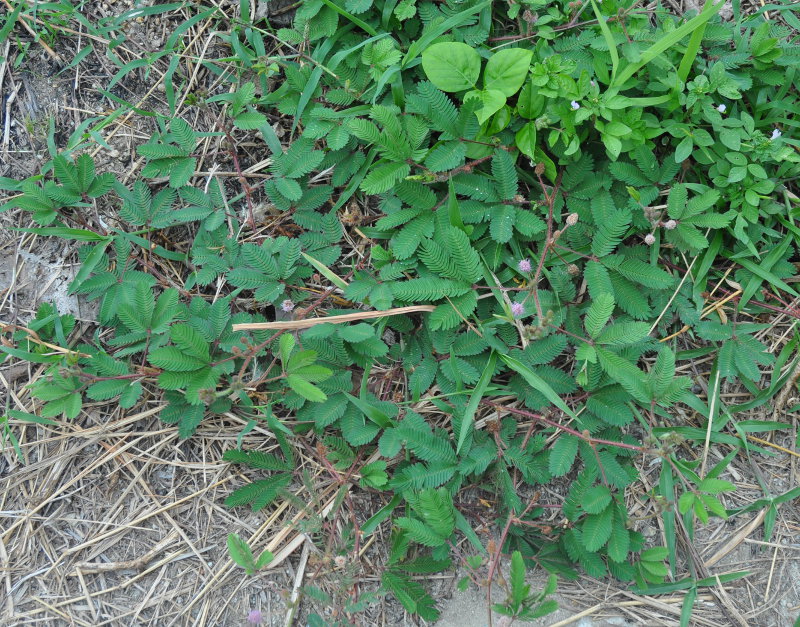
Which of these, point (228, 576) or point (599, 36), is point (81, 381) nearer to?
point (228, 576)

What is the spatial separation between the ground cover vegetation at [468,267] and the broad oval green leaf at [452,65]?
1cm

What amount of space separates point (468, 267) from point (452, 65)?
0.71m

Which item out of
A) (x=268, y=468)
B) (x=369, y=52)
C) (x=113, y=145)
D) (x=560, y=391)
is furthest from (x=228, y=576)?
(x=369, y=52)

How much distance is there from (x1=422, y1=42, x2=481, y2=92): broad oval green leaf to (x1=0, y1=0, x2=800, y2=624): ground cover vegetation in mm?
11

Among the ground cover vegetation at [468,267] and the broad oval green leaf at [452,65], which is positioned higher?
the broad oval green leaf at [452,65]

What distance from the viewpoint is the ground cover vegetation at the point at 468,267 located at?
2086 millimetres

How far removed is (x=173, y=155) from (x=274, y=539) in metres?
1.43

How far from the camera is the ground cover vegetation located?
6.84ft

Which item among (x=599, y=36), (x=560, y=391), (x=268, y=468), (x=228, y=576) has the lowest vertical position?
(x=228, y=576)

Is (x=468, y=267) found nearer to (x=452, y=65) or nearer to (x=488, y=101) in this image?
(x=488, y=101)

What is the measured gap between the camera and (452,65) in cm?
216

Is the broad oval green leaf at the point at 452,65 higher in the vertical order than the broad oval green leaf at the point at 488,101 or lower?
higher

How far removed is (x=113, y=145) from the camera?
7.95ft

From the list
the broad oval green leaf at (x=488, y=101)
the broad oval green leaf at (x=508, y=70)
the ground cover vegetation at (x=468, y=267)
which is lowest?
the ground cover vegetation at (x=468, y=267)
